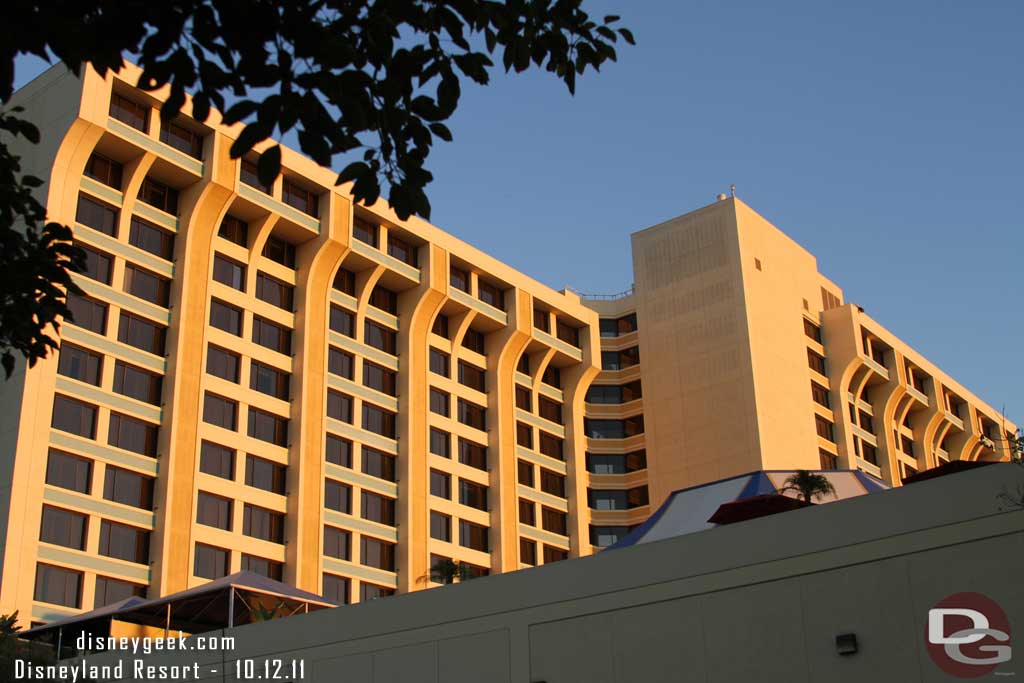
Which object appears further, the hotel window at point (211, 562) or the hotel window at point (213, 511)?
the hotel window at point (213, 511)

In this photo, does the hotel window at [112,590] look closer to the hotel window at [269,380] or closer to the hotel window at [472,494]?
the hotel window at [269,380]

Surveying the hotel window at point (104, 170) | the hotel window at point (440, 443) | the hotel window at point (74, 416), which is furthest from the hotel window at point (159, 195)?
the hotel window at point (440, 443)

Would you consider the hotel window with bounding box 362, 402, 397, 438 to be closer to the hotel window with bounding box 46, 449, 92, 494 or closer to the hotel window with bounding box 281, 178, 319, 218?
the hotel window with bounding box 281, 178, 319, 218

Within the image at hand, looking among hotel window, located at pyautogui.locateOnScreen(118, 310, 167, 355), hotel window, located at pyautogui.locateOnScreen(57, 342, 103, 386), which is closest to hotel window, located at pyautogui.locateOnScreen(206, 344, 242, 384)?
hotel window, located at pyautogui.locateOnScreen(118, 310, 167, 355)

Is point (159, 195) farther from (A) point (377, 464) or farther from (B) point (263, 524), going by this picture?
(A) point (377, 464)

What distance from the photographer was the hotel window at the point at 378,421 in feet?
191

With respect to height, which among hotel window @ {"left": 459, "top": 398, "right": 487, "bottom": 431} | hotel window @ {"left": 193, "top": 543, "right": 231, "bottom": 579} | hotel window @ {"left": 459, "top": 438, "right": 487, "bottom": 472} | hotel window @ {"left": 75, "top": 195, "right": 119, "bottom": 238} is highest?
hotel window @ {"left": 75, "top": 195, "right": 119, "bottom": 238}

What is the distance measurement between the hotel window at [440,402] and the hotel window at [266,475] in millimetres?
11410

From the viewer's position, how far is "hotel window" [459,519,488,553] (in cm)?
6134

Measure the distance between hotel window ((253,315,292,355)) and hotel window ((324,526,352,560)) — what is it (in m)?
Result: 8.62

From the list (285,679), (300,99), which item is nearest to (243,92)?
(300,99)

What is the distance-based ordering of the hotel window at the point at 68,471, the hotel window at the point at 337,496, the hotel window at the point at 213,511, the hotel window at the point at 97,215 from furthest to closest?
the hotel window at the point at 337,496
the hotel window at the point at 213,511
the hotel window at the point at 97,215
the hotel window at the point at 68,471

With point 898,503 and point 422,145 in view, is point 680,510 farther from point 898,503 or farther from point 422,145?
point 422,145

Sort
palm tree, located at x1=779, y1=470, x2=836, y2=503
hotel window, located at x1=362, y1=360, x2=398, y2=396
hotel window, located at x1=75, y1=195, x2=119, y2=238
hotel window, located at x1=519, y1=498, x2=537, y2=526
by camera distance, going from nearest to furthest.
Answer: palm tree, located at x1=779, y1=470, x2=836, y2=503 → hotel window, located at x1=75, y1=195, x2=119, y2=238 → hotel window, located at x1=362, y1=360, x2=398, y2=396 → hotel window, located at x1=519, y1=498, x2=537, y2=526
